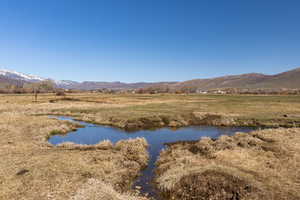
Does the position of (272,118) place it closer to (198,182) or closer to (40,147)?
(198,182)

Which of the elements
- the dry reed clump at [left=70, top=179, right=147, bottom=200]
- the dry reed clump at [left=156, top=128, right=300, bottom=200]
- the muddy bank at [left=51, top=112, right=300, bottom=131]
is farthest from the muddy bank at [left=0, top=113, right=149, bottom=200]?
the muddy bank at [left=51, top=112, right=300, bottom=131]

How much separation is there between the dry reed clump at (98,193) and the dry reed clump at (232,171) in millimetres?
2682

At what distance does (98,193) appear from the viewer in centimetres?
913

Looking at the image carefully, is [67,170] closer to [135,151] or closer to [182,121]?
[135,151]

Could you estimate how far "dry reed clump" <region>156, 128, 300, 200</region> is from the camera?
9628 mm

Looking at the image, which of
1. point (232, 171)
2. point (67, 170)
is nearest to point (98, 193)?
point (67, 170)

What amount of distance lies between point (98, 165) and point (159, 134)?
14239mm

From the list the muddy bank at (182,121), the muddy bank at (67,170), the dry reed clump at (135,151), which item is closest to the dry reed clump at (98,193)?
the muddy bank at (67,170)

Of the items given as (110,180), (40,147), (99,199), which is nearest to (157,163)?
(110,180)

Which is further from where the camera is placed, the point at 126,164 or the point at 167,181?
the point at 126,164

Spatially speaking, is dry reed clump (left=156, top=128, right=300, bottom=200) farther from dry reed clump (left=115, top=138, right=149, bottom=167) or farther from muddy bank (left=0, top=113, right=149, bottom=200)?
muddy bank (left=0, top=113, right=149, bottom=200)

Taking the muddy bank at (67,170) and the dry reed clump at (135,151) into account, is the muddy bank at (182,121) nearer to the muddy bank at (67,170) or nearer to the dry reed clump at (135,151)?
the dry reed clump at (135,151)

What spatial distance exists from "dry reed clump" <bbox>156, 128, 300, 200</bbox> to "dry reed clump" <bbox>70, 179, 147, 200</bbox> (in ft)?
8.80

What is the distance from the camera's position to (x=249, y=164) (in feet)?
43.7
